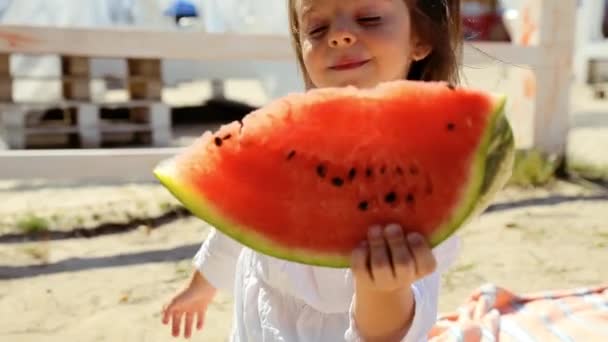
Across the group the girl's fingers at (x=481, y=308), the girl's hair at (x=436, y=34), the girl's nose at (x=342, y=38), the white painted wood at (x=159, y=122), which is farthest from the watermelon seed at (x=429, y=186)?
the white painted wood at (x=159, y=122)

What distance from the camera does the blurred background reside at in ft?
7.86

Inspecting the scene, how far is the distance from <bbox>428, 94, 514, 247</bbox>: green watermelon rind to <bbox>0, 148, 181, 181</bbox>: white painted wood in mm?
2144

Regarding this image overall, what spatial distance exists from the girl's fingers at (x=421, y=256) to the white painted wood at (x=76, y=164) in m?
2.16

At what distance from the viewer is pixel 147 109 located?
4.72m

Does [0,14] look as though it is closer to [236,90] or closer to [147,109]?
[147,109]

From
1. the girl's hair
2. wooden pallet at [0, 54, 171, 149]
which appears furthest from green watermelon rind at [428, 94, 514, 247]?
wooden pallet at [0, 54, 171, 149]

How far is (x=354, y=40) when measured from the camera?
1.17 metres

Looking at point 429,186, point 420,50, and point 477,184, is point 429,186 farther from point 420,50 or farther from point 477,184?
point 420,50

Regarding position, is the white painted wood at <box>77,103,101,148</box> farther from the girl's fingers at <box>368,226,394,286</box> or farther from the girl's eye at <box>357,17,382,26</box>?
the girl's fingers at <box>368,226,394,286</box>

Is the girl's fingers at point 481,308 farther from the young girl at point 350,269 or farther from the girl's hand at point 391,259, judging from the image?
the girl's hand at point 391,259

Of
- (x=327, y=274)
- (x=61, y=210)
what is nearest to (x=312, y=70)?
(x=327, y=274)

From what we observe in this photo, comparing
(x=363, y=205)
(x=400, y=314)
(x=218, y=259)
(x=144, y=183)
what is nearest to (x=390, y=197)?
(x=363, y=205)

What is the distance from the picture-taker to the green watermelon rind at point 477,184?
0.90m

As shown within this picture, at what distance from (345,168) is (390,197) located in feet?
0.22
